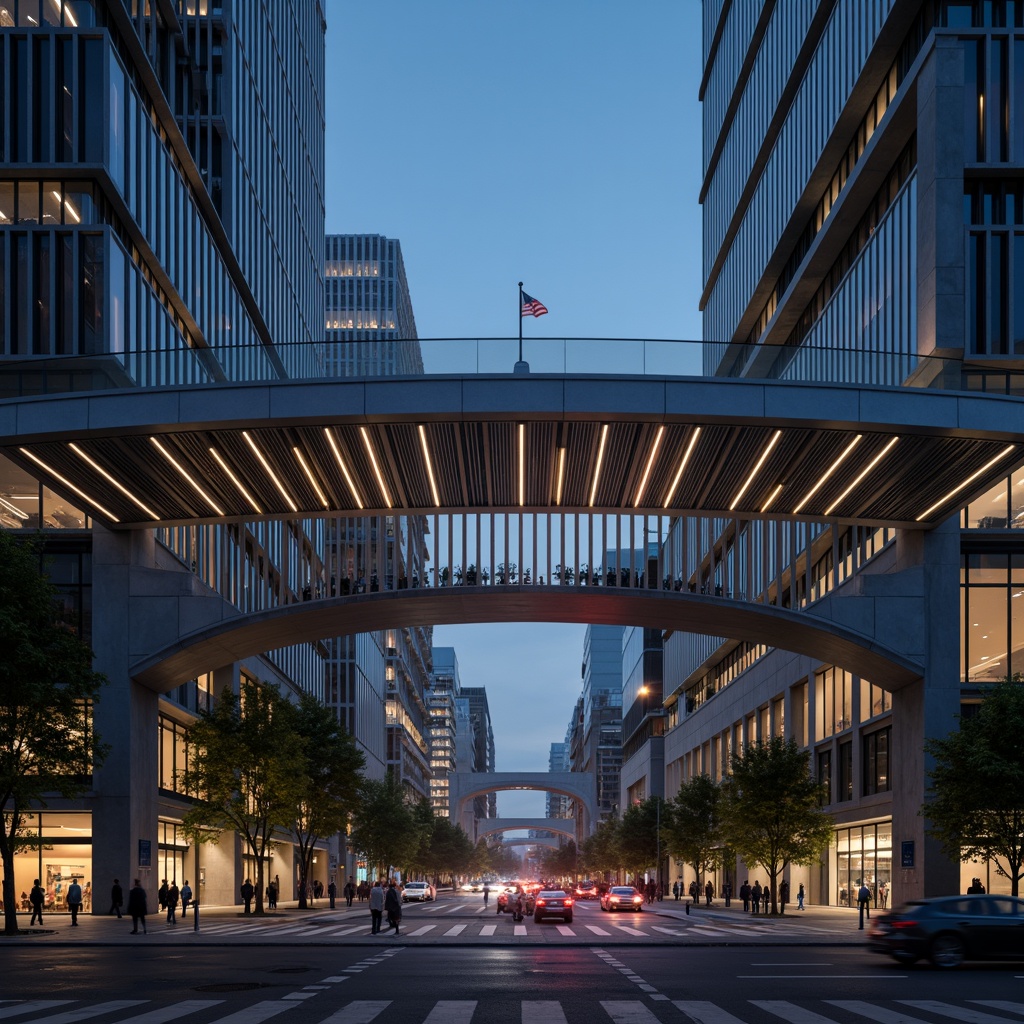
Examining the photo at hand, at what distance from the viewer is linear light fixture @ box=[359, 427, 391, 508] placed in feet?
131

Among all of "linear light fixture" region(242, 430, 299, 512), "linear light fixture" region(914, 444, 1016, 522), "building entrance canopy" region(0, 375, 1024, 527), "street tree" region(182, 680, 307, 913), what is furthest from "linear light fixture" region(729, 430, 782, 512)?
"street tree" region(182, 680, 307, 913)

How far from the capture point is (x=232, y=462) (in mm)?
41594

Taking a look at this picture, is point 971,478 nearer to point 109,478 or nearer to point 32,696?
point 109,478

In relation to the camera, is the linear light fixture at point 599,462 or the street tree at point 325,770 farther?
the street tree at point 325,770

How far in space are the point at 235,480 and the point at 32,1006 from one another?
2587 centimetres

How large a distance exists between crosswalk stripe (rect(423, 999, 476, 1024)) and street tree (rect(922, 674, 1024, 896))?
80.9ft

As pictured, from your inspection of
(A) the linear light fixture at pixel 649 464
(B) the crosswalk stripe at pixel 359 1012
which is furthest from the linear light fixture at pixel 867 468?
(B) the crosswalk stripe at pixel 359 1012

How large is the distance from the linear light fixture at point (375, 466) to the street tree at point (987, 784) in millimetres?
19115

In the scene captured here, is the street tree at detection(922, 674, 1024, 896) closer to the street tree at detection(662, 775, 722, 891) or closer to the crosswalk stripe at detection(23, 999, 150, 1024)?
the crosswalk stripe at detection(23, 999, 150, 1024)

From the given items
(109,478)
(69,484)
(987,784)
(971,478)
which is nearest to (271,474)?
(109,478)

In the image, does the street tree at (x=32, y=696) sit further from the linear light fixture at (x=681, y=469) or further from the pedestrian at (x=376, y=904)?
the linear light fixture at (x=681, y=469)

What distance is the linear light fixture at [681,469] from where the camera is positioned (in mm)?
40319

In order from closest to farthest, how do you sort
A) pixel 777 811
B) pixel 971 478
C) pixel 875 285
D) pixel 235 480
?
pixel 971 478
pixel 235 480
pixel 875 285
pixel 777 811

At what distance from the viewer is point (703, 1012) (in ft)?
58.7
